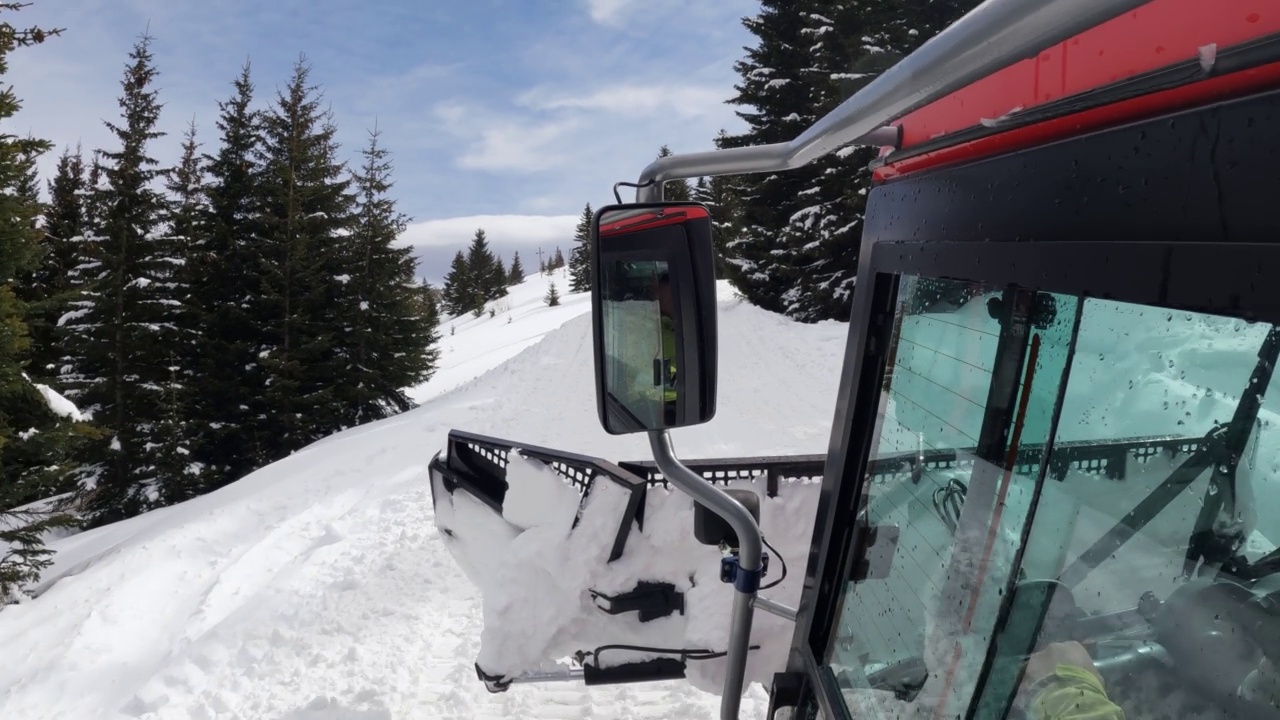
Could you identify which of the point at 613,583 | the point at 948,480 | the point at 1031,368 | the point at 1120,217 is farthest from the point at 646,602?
the point at 1120,217

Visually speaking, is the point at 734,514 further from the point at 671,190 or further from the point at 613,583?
the point at 671,190

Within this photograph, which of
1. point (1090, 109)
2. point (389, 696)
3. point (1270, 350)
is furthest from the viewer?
point (389, 696)

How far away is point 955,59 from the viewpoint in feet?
2.71

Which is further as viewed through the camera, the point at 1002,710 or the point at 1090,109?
the point at 1002,710

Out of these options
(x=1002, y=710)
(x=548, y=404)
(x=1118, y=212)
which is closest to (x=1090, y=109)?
(x=1118, y=212)

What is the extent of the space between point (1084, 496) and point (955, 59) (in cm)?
53

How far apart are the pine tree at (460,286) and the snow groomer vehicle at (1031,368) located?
6368 cm

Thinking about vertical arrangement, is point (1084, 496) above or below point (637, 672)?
above

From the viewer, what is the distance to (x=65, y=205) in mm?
20562

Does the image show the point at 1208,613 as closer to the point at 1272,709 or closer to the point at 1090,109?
the point at 1272,709

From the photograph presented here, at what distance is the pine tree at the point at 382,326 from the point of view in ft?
65.2

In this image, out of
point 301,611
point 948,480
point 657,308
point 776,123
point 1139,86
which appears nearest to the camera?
point 1139,86

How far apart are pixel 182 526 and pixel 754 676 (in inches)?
→ 266

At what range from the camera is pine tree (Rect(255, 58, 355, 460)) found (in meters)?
17.9
